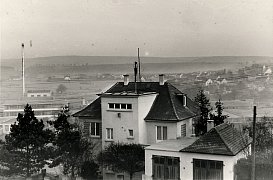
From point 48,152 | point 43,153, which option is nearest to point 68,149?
point 48,152

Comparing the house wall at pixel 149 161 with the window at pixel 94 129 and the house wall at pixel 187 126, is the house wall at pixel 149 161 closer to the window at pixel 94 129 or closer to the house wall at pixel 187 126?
the house wall at pixel 187 126

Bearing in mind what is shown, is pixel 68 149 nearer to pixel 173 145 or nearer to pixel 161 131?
pixel 161 131

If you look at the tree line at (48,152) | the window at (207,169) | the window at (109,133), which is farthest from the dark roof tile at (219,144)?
the window at (109,133)

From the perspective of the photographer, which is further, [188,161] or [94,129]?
[94,129]

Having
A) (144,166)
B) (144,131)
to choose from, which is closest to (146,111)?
(144,131)

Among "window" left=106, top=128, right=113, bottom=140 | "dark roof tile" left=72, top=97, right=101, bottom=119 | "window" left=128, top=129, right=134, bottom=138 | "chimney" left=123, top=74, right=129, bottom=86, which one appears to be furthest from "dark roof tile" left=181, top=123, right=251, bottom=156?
"chimney" left=123, top=74, right=129, bottom=86

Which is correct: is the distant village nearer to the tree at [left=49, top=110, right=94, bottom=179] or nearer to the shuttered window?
the shuttered window

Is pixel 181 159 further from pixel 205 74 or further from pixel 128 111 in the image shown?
pixel 205 74
